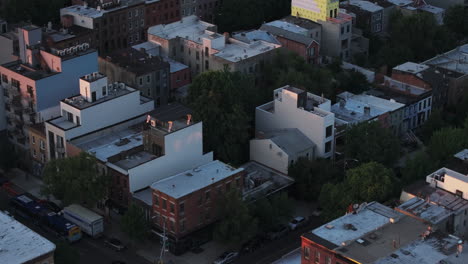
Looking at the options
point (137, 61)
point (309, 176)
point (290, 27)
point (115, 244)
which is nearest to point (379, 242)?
point (309, 176)

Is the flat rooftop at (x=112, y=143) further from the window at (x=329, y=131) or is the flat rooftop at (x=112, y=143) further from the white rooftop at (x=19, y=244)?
the window at (x=329, y=131)

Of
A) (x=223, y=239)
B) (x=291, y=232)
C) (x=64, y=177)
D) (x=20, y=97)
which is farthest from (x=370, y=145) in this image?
(x=20, y=97)

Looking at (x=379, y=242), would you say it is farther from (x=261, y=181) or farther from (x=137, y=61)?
(x=137, y=61)

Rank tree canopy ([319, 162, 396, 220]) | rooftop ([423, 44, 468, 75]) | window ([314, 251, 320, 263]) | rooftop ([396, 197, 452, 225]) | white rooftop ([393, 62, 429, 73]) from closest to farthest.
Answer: window ([314, 251, 320, 263])
rooftop ([396, 197, 452, 225])
tree canopy ([319, 162, 396, 220])
white rooftop ([393, 62, 429, 73])
rooftop ([423, 44, 468, 75])

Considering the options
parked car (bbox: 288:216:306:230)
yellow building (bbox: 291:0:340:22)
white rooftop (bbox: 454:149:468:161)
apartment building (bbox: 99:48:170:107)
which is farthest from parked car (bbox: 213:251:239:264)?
yellow building (bbox: 291:0:340:22)

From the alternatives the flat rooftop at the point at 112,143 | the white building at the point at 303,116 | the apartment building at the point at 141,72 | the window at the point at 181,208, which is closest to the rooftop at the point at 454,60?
the white building at the point at 303,116

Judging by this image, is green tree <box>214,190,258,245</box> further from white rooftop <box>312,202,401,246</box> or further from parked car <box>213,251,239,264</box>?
white rooftop <box>312,202,401,246</box>
